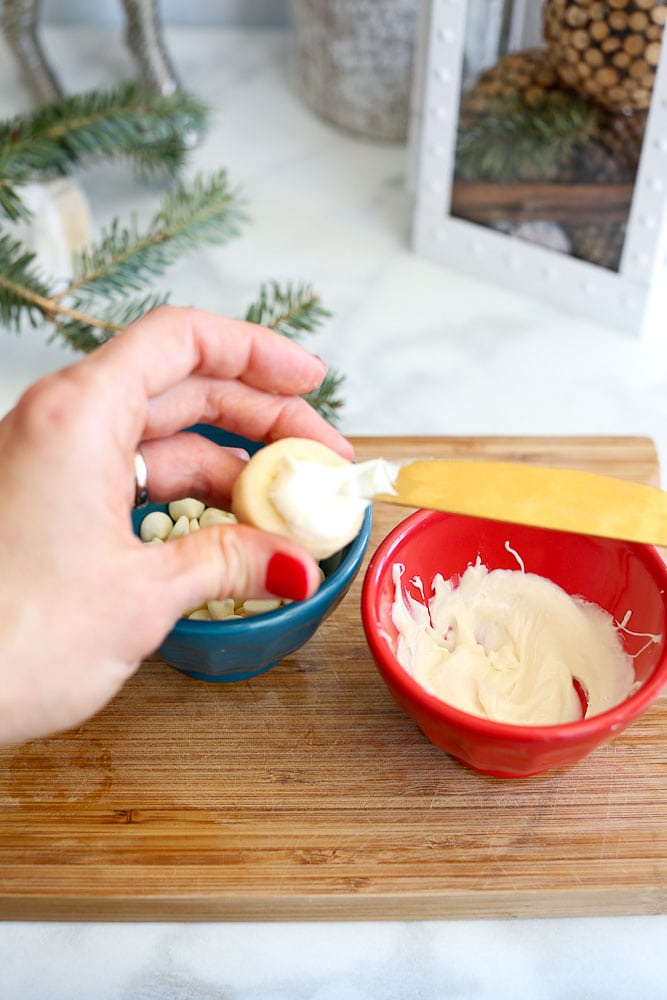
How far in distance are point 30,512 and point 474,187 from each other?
0.78 m

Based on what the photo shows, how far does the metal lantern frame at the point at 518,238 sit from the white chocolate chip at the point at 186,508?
57 cm

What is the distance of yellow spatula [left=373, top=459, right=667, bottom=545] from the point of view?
682 mm

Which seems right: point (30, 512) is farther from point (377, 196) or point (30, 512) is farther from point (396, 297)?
point (377, 196)

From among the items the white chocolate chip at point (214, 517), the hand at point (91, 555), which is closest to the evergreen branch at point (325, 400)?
the white chocolate chip at point (214, 517)

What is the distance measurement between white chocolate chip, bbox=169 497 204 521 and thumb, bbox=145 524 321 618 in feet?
0.64

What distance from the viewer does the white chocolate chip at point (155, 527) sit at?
0.78 m

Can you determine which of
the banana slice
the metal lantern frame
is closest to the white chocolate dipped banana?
the banana slice

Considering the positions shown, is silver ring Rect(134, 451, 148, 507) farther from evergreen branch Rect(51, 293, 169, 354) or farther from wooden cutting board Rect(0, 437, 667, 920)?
evergreen branch Rect(51, 293, 169, 354)

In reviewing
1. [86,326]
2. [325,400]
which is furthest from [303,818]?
[86,326]

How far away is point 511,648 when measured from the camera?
78cm

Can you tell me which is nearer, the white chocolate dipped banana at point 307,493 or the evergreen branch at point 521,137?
the white chocolate dipped banana at point 307,493

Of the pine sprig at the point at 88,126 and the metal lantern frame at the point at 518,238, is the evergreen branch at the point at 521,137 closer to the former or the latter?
the metal lantern frame at the point at 518,238

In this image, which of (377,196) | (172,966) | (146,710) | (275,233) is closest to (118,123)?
(275,233)

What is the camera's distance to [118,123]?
1.18m
